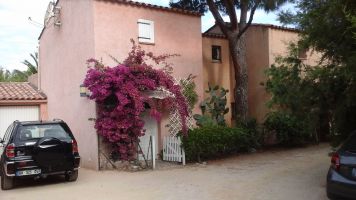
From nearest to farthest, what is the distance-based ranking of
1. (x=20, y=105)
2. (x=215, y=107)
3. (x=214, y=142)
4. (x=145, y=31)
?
(x=214, y=142)
(x=145, y=31)
(x=215, y=107)
(x=20, y=105)

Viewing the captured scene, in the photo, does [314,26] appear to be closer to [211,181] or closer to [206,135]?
[211,181]

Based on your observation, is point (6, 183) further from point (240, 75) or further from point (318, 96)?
point (240, 75)

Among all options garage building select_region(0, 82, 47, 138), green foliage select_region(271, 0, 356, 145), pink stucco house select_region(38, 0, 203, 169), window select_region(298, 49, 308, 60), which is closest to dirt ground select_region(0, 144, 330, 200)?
green foliage select_region(271, 0, 356, 145)

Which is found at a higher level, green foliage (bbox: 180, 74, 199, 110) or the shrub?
green foliage (bbox: 180, 74, 199, 110)

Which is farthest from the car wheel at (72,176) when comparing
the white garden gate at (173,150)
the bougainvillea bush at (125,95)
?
the white garden gate at (173,150)

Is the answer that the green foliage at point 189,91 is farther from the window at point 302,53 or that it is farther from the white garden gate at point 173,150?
the window at point 302,53

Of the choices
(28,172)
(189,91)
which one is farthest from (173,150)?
(28,172)

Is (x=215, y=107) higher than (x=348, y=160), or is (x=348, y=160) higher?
(x=215, y=107)

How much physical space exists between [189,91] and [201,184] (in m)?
5.88

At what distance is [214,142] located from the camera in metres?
14.7

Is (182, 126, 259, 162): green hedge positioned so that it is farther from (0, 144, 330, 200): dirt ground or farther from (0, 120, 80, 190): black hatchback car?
(0, 120, 80, 190): black hatchback car

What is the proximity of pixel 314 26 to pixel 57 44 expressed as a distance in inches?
449

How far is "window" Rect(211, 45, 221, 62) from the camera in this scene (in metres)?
19.5

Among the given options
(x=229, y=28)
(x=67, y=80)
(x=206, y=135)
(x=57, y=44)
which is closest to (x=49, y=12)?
(x=57, y=44)
